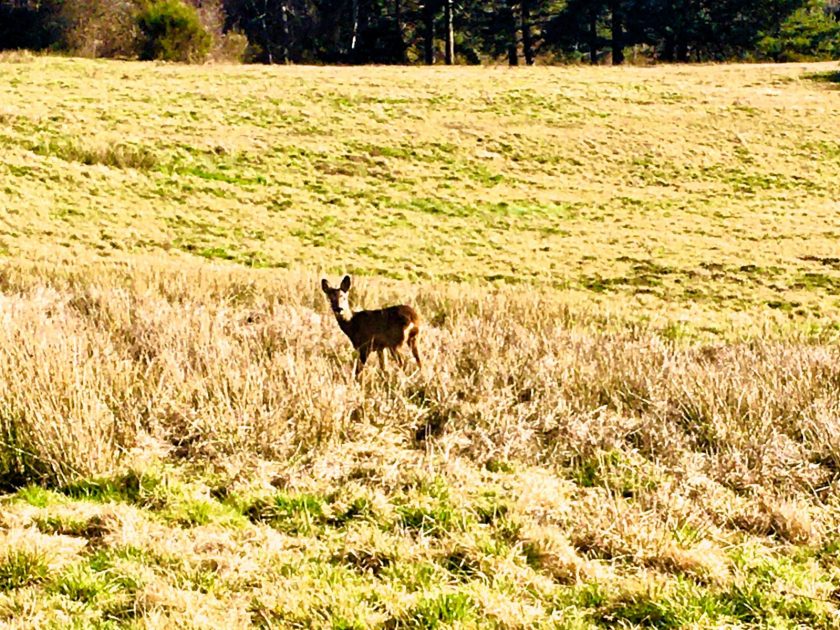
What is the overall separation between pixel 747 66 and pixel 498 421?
51254mm

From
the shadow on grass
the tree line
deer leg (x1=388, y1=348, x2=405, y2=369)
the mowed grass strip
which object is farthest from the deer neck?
the tree line

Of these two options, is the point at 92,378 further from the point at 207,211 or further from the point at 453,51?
the point at 453,51

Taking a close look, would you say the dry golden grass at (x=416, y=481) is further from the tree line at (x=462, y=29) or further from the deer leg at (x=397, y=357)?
the tree line at (x=462, y=29)

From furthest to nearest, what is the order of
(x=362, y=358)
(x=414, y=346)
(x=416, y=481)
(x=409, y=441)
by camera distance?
(x=414, y=346), (x=362, y=358), (x=409, y=441), (x=416, y=481)

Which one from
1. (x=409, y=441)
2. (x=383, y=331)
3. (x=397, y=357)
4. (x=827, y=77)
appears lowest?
(x=409, y=441)

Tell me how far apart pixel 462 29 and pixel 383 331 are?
58.0 metres

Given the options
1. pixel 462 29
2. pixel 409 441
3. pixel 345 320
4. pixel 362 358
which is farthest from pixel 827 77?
pixel 409 441

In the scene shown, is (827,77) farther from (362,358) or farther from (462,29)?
(362,358)

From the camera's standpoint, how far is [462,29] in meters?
62.7

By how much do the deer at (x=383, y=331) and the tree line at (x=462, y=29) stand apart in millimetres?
50923

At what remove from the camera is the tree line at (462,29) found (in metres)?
57.3

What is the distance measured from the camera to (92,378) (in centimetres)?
658

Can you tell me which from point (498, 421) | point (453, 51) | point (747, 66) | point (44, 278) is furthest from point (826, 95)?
point (498, 421)

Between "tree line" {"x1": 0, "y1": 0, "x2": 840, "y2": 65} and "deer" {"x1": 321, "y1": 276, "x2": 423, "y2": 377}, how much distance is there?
167ft
